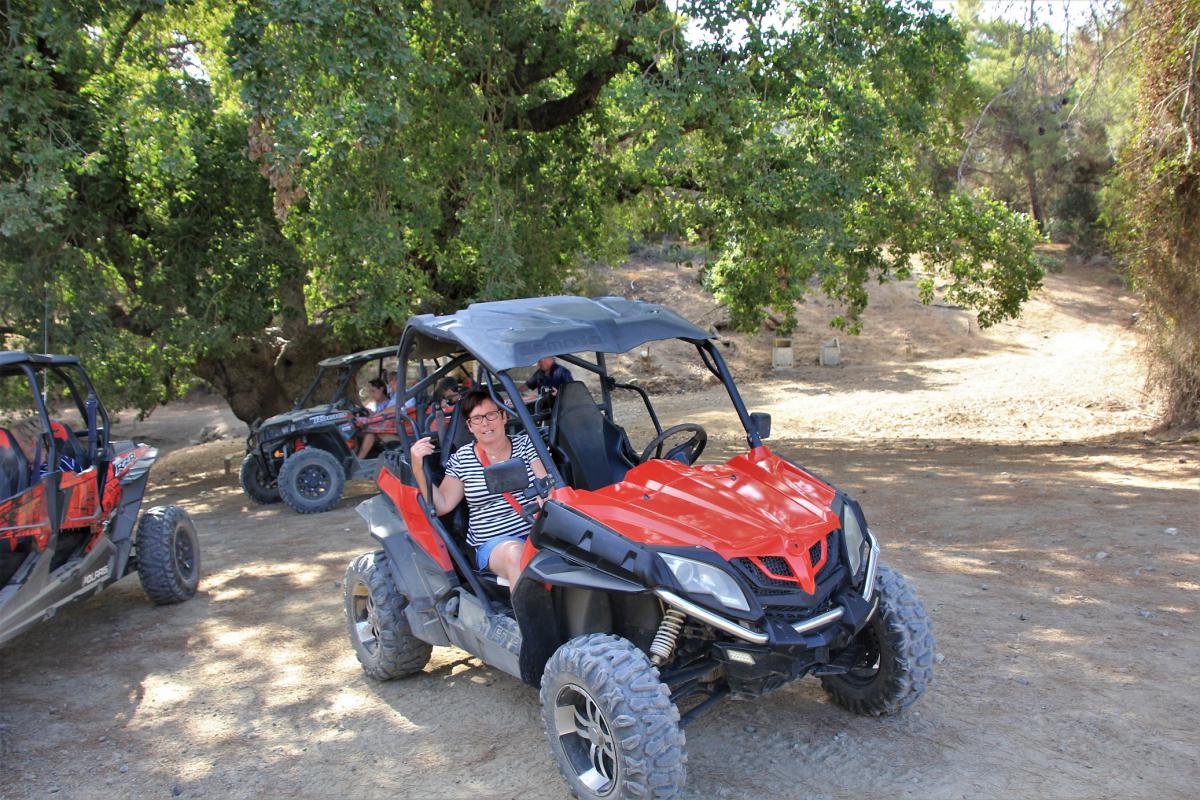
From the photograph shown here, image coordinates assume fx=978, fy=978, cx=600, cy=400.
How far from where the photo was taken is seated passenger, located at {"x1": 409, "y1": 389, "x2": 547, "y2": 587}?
14.8 ft

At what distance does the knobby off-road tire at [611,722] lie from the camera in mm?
3328

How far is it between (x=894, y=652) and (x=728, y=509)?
0.94 metres

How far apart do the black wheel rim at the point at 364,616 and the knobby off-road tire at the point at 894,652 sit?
243 cm

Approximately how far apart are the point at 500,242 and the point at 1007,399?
427 inches

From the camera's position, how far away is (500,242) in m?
10.1

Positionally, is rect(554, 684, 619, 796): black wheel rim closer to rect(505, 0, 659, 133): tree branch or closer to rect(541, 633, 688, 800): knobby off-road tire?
rect(541, 633, 688, 800): knobby off-road tire

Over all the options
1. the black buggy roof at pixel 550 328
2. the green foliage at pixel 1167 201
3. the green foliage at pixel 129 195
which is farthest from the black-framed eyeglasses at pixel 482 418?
the green foliage at pixel 1167 201

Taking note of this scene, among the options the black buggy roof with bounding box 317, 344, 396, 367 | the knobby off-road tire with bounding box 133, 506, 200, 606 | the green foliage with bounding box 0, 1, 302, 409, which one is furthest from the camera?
the black buggy roof with bounding box 317, 344, 396, 367

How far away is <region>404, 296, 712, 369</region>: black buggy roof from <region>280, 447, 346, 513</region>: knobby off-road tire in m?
6.06

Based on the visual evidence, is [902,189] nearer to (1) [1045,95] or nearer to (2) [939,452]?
(1) [1045,95]

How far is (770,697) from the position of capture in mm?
4531

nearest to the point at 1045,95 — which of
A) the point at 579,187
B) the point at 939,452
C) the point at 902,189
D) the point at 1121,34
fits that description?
the point at 1121,34

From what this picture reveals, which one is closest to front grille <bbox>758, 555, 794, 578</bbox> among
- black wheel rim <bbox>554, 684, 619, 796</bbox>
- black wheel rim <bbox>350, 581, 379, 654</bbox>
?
black wheel rim <bbox>554, 684, 619, 796</bbox>

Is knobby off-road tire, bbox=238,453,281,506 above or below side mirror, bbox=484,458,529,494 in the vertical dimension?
below
